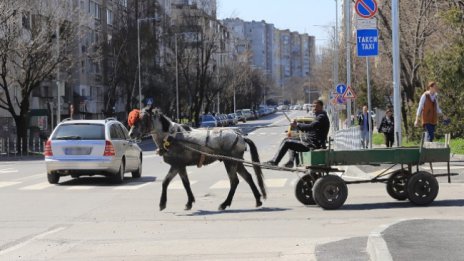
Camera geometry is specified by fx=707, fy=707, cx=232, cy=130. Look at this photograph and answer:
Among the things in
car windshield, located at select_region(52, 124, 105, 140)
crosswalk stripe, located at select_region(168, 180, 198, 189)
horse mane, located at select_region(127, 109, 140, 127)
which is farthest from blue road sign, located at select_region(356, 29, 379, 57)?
horse mane, located at select_region(127, 109, 140, 127)

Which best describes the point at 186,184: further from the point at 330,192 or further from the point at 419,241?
the point at 419,241

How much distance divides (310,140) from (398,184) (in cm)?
186

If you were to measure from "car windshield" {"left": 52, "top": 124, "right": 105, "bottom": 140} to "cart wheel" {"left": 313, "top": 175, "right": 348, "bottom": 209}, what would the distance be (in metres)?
8.25

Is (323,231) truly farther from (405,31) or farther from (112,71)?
(112,71)

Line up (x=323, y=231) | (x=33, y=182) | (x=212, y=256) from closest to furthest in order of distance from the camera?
(x=212, y=256) < (x=323, y=231) < (x=33, y=182)

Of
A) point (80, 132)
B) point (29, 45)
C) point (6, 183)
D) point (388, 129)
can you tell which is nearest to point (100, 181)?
point (80, 132)

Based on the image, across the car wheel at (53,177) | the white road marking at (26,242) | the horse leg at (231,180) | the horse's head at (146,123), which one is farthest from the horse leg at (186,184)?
the car wheel at (53,177)

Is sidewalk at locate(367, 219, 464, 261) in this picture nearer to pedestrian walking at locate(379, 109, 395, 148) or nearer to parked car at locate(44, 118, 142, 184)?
parked car at locate(44, 118, 142, 184)

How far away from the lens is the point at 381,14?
99.5 ft

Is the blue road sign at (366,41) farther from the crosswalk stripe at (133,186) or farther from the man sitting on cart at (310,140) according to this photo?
the man sitting on cart at (310,140)

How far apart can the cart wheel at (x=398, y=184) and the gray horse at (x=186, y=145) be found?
95.0 inches

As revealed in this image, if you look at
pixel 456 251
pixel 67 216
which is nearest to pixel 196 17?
pixel 67 216

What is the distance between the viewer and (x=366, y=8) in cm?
2092

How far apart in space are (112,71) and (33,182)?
4614 cm
